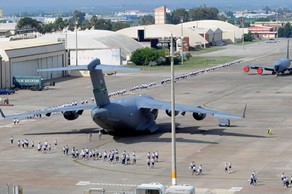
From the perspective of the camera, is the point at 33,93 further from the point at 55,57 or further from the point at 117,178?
the point at 117,178

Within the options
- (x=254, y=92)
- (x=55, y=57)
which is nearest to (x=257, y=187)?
(x=254, y=92)

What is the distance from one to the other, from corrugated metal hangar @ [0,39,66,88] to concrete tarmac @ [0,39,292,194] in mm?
18392

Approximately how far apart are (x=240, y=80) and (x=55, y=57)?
38.1 m

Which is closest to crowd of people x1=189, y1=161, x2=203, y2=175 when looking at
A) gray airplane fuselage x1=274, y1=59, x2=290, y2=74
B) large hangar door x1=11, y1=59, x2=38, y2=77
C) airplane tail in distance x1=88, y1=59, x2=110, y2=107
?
airplane tail in distance x1=88, y1=59, x2=110, y2=107

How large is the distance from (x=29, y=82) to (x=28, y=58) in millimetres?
11117

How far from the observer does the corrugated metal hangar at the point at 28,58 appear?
14655cm

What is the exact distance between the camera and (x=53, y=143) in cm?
8475

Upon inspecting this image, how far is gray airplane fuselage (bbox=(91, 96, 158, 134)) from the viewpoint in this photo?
81.4 m

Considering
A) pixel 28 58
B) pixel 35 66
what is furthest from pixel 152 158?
pixel 35 66

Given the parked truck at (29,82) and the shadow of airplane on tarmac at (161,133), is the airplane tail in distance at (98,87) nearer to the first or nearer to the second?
the shadow of airplane on tarmac at (161,133)

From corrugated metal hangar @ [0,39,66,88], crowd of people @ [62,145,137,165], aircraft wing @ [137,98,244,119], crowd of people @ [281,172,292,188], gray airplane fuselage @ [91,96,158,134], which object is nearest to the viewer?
crowd of people @ [281,172,292,188]

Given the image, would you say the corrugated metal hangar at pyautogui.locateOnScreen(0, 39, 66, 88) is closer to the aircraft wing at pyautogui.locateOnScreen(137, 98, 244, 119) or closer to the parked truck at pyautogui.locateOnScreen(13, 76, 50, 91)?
the parked truck at pyautogui.locateOnScreen(13, 76, 50, 91)

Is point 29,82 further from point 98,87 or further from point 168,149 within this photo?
point 168,149

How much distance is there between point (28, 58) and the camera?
155 meters
